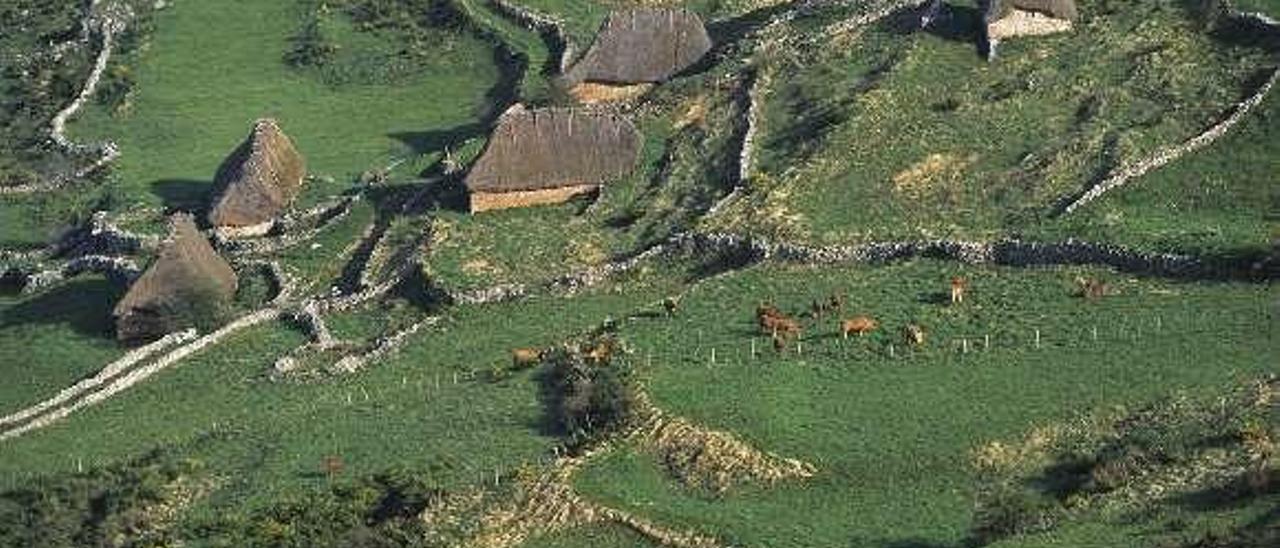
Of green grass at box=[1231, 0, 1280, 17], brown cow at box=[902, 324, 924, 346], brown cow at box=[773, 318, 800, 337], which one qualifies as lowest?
brown cow at box=[773, 318, 800, 337]

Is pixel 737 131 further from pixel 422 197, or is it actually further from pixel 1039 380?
pixel 1039 380

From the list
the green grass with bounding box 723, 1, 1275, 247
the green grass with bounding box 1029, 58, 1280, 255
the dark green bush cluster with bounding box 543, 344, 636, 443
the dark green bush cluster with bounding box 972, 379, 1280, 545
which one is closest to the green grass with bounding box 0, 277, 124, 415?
the dark green bush cluster with bounding box 543, 344, 636, 443

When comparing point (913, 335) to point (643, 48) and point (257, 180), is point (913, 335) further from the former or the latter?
point (643, 48)

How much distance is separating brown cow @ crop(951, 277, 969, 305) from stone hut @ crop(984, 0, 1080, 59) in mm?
14671

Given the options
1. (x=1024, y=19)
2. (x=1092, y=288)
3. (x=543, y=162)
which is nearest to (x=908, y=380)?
(x=1092, y=288)

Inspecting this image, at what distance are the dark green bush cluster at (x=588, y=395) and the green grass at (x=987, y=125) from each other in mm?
9547

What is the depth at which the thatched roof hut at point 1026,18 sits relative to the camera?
73.2m

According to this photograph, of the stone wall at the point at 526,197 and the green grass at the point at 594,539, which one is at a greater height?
the green grass at the point at 594,539

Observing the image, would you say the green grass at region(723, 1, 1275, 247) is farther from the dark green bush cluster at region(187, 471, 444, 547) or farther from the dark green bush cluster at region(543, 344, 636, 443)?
the dark green bush cluster at region(187, 471, 444, 547)

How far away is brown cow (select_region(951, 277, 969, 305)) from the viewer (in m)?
59.2

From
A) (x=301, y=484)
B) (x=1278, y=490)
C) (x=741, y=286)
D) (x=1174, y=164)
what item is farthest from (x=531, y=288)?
(x=1278, y=490)

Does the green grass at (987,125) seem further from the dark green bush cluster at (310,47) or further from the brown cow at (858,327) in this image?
the dark green bush cluster at (310,47)

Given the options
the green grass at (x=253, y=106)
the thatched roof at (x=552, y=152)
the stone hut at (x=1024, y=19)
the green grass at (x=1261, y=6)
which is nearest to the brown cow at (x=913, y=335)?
the stone hut at (x=1024, y=19)

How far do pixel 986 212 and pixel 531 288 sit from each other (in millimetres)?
12922
